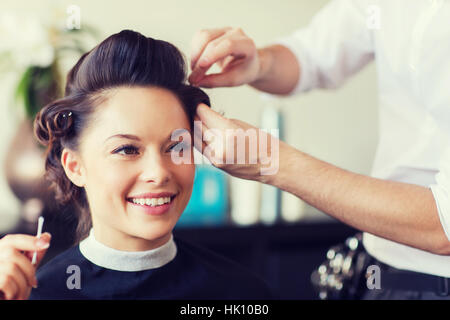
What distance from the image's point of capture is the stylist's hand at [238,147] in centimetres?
81

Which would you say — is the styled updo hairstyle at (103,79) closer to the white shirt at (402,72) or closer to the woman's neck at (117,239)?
the woman's neck at (117,239)

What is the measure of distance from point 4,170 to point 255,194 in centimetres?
89

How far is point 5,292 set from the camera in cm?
73

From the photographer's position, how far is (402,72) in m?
0.98

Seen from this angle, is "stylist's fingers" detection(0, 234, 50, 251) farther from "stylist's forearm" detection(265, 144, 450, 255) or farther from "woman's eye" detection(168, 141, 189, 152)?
"stylist's forearm" detection(265, 144, 450, 255)

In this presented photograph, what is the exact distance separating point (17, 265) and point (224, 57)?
51 cm

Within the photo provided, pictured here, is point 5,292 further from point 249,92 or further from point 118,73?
point 249,92

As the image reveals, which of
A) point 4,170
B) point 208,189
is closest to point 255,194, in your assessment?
point 208,189

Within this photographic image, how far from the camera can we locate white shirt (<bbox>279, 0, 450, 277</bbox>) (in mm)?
890

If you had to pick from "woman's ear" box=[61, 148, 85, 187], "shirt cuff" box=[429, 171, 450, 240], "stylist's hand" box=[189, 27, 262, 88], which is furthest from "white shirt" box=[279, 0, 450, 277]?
"woman's ear" box=[61, 148, 85, 187]

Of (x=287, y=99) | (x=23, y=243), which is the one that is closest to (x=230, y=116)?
(x=287, y=99)

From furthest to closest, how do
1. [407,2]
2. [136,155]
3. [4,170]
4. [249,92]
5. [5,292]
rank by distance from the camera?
[249,92] → [4,170] → [407,2] → [136,155] → [5,292]

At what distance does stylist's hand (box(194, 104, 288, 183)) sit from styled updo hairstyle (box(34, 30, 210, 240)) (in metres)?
0.07

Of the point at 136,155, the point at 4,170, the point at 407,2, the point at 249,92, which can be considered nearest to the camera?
the point at 136,155
